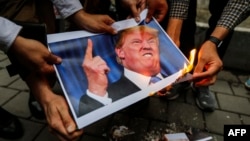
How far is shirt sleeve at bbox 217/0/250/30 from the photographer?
1128mm

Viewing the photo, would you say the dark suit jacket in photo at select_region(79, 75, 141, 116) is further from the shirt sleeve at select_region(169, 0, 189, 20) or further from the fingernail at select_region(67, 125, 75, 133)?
the shirt sleeve at select_region(169, 0, 189, 20)

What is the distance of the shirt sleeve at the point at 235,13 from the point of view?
1.13 m

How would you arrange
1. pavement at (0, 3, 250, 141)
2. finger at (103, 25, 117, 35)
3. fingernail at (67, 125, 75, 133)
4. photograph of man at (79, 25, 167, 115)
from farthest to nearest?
pavement at (0, 3, 250, 141)
finger at (103, 25, 117, 35)
photograph of man at (79, 25, 167, 115)
fingernail at (67, 125, 75, 133)

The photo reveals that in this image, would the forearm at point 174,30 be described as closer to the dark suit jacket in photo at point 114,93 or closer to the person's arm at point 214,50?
the person's arm at point 214,50

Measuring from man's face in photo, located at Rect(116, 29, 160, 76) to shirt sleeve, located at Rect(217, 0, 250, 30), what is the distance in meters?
0.36

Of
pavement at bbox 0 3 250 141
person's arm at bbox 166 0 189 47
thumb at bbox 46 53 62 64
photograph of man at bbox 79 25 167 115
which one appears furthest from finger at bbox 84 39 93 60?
pavement at bbox 0 3 250 141

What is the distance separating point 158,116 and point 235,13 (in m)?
0.74

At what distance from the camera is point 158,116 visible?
5.00 feet

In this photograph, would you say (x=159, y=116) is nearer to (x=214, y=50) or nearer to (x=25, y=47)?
(x=214, y=50)

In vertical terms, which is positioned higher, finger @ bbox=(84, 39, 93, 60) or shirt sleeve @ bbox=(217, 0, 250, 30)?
shirt sleeve @ bbox=(217, 0, 250, 30)

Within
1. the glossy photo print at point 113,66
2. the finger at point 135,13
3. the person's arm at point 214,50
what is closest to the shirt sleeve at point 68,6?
the glossy photo print at point 113,66

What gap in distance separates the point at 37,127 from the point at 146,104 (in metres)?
0.68

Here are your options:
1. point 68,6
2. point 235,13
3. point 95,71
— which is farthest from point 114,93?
Answer: point 235,13

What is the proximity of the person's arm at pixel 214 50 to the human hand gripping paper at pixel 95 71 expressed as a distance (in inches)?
14.9
